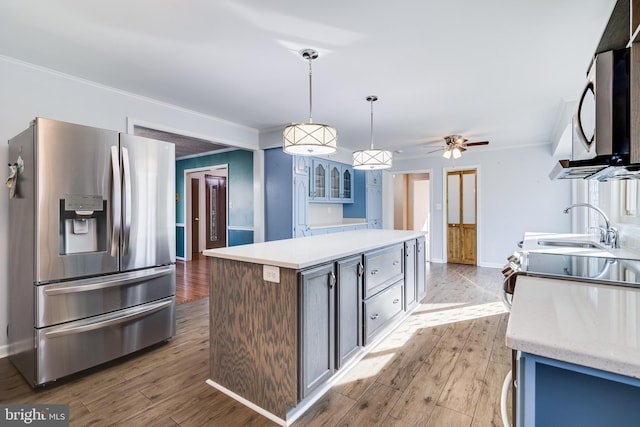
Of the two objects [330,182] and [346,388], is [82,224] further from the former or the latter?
[330,182]

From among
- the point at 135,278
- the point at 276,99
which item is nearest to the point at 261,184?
the point at 276,99

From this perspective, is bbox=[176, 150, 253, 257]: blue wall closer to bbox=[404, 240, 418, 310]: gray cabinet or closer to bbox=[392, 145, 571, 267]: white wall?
bbox=[404, 240, 418, 310]: gray cabinet

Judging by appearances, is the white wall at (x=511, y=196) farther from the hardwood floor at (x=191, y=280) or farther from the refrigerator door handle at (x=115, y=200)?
the refrigerator door handle at (x=115, y=200)

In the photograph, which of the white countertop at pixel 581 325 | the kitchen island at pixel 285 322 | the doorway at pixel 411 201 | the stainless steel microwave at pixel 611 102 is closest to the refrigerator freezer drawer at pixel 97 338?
the kitchen island at pixel 285 322

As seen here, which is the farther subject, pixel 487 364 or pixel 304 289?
pixel 487 364

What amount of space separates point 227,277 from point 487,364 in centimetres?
205

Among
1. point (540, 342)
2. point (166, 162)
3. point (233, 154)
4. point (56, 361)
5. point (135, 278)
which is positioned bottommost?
point (56, 361)

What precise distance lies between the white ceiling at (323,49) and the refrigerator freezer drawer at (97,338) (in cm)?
201

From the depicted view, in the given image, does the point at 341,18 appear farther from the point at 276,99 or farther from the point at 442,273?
Result: the point at 442,273

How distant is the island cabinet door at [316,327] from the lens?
172 cm

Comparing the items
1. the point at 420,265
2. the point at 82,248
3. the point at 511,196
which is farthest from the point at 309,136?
the point at 511,196

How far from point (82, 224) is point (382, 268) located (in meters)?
2.31

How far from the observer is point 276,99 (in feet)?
11.2

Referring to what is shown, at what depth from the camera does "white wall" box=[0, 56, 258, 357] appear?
8.13 feet
